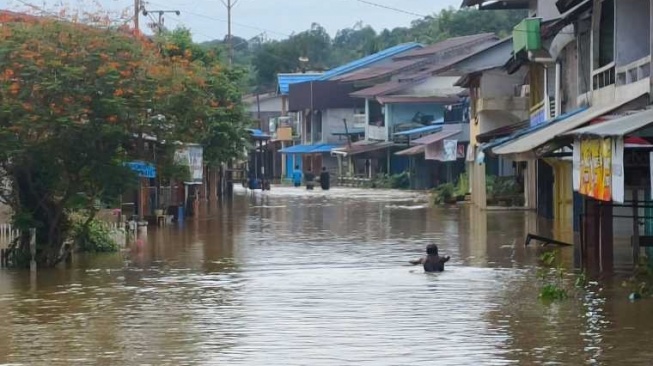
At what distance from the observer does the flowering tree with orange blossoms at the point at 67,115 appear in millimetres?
24328

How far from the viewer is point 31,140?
81.1 feet

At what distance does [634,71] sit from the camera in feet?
73.4

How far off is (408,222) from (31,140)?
1674 centimetres

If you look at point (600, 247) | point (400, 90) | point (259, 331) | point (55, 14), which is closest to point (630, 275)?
point (600, 247)

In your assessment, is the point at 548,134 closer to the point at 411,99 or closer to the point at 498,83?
the point at 498,83

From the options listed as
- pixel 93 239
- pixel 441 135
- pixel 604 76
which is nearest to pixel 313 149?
pixel 441 135

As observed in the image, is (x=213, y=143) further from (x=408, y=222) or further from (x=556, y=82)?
(x=556, y=82)

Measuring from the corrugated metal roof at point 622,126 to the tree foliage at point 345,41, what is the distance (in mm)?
71980

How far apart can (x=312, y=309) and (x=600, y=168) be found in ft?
15.0

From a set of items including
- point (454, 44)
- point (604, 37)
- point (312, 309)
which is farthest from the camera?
point (454, 44)

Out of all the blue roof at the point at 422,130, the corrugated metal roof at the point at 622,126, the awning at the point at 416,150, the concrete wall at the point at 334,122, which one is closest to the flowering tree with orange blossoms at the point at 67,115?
the corrugated metal roof at the point at 622,126

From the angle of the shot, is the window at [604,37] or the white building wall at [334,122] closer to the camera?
the window at [604,37]

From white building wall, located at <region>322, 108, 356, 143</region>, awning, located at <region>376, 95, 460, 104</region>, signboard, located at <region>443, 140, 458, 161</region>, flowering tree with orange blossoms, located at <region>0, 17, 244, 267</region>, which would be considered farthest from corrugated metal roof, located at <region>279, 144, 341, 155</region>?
flowering tree with orange blossoms, located at <region>0, 17, 244, 267</region>

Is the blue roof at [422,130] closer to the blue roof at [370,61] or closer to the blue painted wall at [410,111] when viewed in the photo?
the blue painted wall at [410,111]
